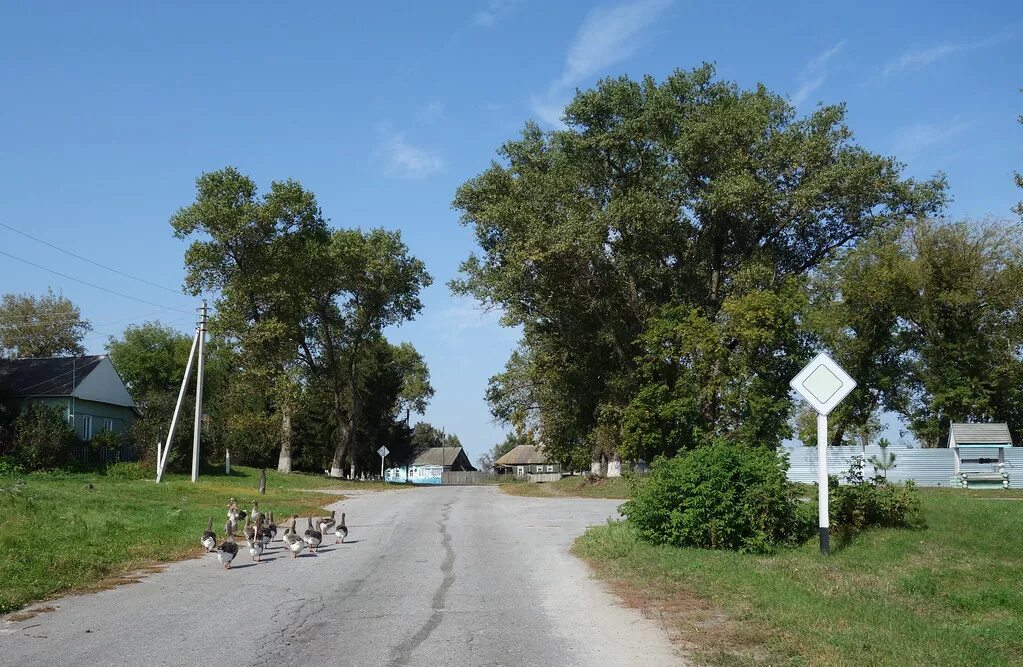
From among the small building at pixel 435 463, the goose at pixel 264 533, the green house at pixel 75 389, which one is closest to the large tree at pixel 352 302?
the green house at pixel 75 389

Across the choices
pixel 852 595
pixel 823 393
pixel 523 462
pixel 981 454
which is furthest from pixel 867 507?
pixel 523 462

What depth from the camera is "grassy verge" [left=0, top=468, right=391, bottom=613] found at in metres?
11.8

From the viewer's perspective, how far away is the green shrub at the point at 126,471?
3753cm

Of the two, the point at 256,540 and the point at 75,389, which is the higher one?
the point at 75,389

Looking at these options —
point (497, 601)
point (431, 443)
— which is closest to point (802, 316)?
point (497, 601)

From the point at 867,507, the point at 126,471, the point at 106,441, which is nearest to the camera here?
the point at 867,507

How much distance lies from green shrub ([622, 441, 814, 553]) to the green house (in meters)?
33.4

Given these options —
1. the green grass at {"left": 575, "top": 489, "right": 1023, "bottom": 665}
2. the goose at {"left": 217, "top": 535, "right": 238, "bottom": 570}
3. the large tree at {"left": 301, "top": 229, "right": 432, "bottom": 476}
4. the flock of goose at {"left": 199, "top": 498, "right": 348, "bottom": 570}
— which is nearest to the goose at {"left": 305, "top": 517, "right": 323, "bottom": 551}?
the flock of goose at {"left": 199, "top": 498, "right": 348, "bottom": 570}

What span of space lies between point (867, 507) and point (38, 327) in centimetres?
7193

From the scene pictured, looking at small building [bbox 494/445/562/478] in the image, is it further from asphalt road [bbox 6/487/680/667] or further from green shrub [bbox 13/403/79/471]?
asphalt road [bbox 6/487/680/667]

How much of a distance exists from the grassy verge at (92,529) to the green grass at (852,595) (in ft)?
25.5

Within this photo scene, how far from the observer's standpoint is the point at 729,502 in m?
14.0

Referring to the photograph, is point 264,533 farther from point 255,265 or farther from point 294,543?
point 255,265

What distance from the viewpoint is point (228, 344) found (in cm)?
5403
